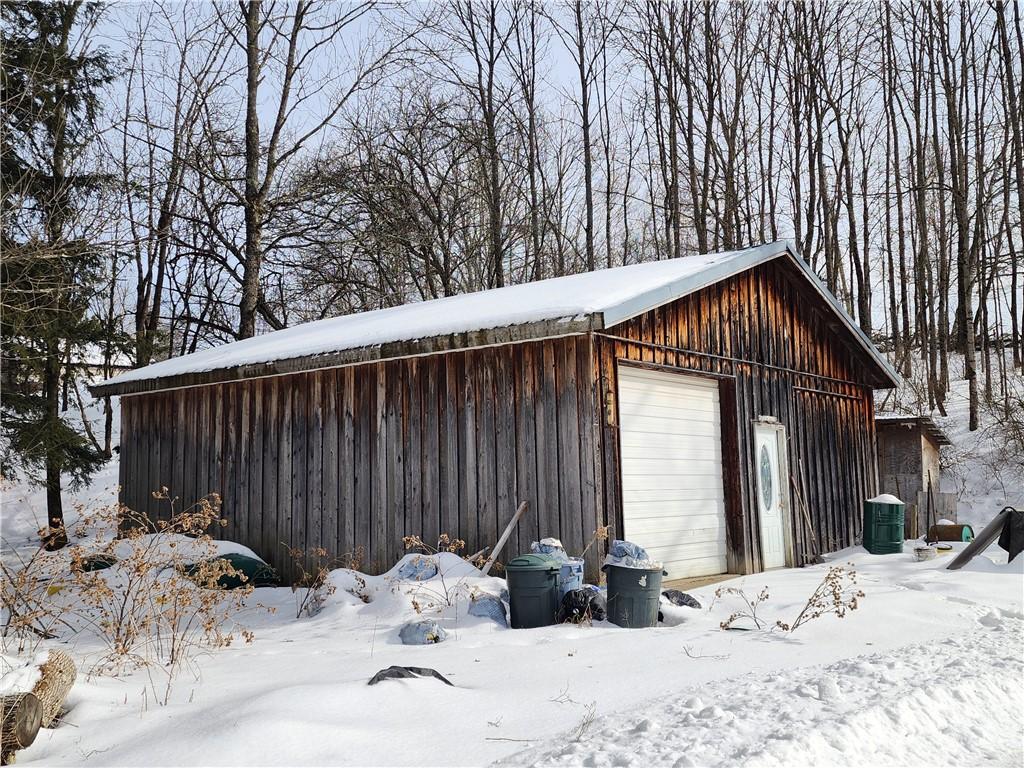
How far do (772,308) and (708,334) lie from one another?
79.1 inches

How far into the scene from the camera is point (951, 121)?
2244 cm

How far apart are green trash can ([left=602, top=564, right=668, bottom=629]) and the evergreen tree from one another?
30.9 ft

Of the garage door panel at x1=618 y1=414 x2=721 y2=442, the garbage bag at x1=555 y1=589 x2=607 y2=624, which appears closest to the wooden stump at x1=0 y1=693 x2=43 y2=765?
the garbage bag at x1=555 y1=589 x2=607 y2=624

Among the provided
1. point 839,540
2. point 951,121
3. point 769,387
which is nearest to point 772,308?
point 769,387

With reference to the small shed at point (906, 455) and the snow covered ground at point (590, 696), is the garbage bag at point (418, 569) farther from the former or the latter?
the small shed at point (906, 455)

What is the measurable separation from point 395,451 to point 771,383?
213 inches

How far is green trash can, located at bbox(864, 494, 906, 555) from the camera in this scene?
40.9 feet

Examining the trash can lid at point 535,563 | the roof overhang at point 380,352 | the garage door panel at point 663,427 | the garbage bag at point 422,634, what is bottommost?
the garbage bag at point 422,634

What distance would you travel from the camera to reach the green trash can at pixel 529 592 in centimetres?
712

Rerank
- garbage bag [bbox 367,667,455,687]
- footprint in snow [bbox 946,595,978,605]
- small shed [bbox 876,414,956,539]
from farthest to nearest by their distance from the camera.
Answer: small shed [bbox 876,414,956,539] < footprint in snow [bbox 946,595,978,605] < garbage bag [bbox 367,667,455,687]

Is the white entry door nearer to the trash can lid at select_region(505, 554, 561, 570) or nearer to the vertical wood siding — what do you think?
the vertical wood siding

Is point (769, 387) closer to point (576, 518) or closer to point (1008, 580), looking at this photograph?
point (1008, 580)

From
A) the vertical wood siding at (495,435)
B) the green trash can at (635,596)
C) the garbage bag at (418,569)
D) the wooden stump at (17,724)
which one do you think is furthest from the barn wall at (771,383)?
the wooden stump at (17,724)

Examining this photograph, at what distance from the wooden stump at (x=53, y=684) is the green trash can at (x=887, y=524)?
11.0 meters
